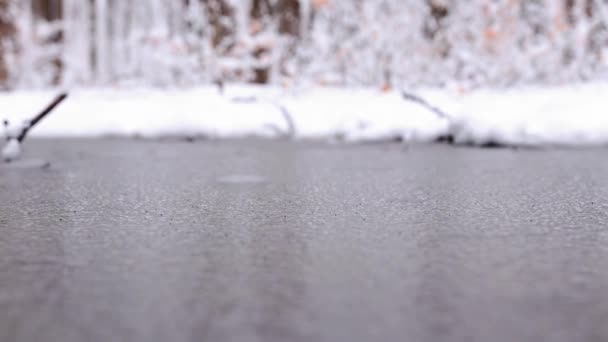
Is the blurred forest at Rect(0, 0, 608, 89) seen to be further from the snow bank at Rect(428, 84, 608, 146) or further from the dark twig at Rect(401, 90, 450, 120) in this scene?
the dark twig at Rect(401, 90, 450, 120)

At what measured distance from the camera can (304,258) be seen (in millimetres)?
1663

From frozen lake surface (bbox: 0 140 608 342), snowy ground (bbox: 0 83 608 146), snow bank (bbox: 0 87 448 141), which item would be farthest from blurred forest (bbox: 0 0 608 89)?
frozen lake surface (bbox: 0 140 608 342)

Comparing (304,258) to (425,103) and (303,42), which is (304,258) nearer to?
(425,103)

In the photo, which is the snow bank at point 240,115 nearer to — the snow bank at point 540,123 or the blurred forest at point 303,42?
the snow bank at point 540,123

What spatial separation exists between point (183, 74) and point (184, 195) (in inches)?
235

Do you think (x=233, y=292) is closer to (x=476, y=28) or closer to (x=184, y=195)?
(x=184, y=195)

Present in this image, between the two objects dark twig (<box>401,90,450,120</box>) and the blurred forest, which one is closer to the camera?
dark twig (<box>401,90,450,120</box>)

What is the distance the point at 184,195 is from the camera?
9.31 feet

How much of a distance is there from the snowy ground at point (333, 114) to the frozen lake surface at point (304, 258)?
217 centimetres

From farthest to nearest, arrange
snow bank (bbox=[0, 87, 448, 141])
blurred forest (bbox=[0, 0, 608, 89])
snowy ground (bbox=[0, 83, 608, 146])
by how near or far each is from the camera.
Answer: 1. blurred forest (bbox=[0, 0, 608, 89])
2. snow bank (bbox=[0, 87, 448, 141])
3. snowy ground (bbox=[0, 83, 608, 146])

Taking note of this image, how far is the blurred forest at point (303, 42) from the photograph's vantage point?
306 inches

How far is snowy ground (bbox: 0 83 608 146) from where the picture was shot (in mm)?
5562

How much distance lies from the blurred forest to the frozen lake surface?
4.64 meters

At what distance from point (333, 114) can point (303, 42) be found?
186cm
